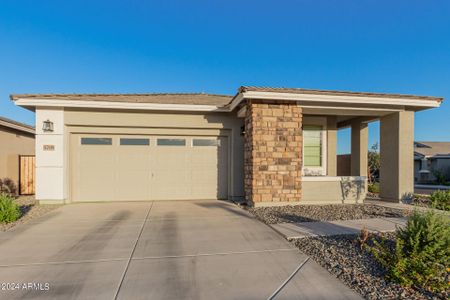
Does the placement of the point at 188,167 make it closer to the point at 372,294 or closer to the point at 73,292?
the point at 73,292

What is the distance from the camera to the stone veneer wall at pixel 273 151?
7301 mm

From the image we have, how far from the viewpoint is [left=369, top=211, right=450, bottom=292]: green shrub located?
2.94 metres

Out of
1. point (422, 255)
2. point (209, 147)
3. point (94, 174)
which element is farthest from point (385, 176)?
point (94, 174)

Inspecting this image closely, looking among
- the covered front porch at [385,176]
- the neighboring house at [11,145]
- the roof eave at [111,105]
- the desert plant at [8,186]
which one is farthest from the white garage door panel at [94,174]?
the covered front porch at [385,176]

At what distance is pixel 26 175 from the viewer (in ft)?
34.5

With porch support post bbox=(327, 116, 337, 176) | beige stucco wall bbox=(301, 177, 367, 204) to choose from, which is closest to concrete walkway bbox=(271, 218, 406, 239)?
beige stucco wall bbox=(301, 177, 367, 204)

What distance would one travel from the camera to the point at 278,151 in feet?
24.4

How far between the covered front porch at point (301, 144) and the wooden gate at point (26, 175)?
9.68 meters

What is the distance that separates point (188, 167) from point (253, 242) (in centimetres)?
506

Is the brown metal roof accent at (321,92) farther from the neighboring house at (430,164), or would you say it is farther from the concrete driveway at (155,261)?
the neighboring house at (430,164)

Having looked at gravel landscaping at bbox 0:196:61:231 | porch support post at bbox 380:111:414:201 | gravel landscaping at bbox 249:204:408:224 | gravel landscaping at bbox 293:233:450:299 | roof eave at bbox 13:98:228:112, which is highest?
roof eave at bbox 13:98:228:112

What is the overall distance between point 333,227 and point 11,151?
535 inches

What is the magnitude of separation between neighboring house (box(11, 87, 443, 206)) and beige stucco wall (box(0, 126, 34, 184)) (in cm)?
416

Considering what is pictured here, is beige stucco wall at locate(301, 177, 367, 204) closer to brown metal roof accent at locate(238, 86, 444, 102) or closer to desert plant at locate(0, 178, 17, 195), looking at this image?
brown metal roof accent at locate(238, 86, 444, 102)
